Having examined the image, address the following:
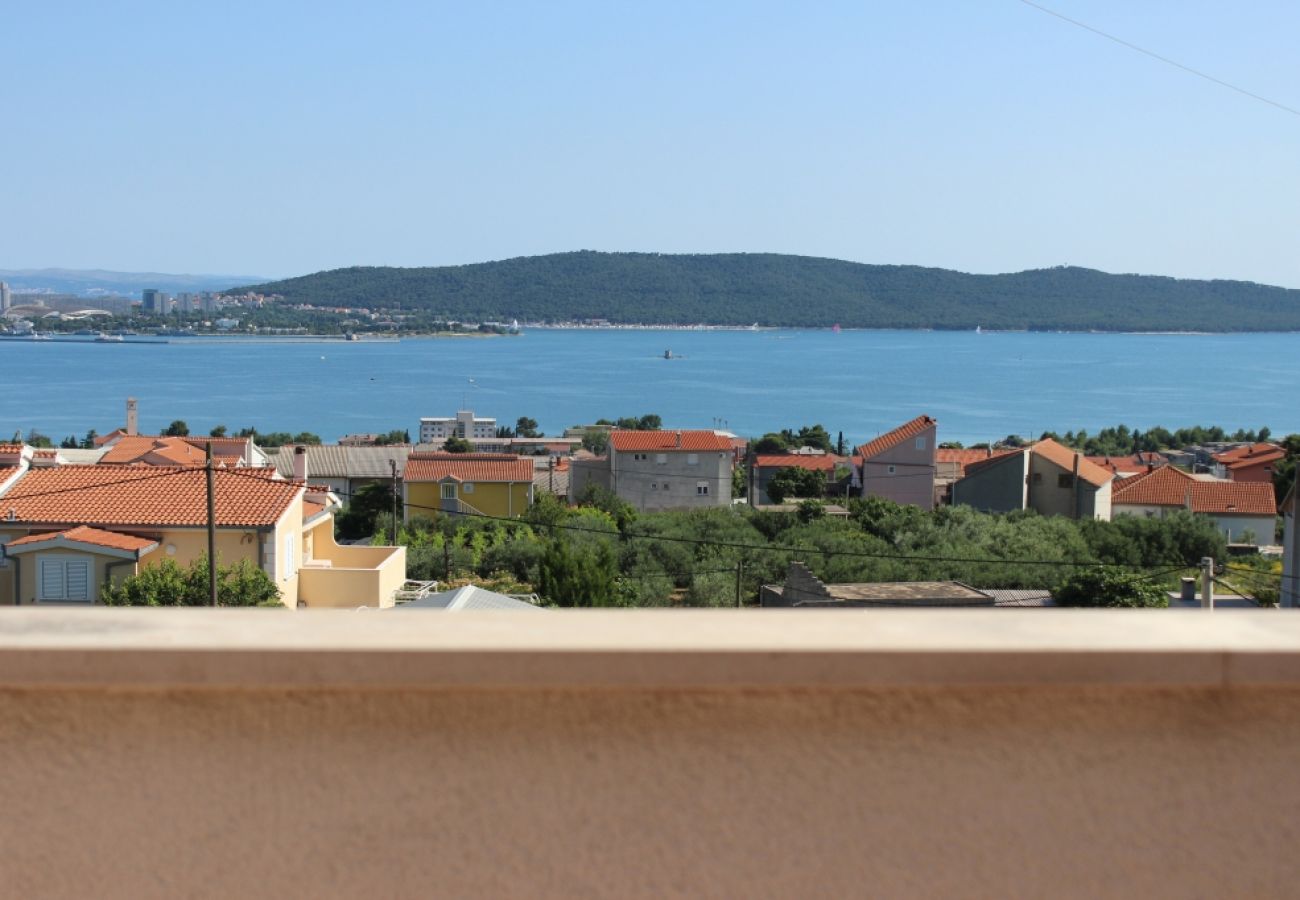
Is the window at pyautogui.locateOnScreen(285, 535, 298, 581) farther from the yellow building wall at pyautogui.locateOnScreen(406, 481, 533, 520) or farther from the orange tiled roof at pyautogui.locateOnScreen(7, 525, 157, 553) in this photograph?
the yellow building wall at pyautogui.locateOnScreen(406, 481, 533, 520)

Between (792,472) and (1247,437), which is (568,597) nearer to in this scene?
(792,472)

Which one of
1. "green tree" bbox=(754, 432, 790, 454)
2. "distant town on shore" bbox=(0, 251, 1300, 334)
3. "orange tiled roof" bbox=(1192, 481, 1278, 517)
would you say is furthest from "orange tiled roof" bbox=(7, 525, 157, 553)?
"distant town on shore" bbox=(0, 251, 1300, 334)

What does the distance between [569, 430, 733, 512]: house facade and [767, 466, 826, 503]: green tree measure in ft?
12.0

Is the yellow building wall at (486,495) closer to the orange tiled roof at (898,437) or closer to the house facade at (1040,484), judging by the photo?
the orange tiled roof at (898,437)

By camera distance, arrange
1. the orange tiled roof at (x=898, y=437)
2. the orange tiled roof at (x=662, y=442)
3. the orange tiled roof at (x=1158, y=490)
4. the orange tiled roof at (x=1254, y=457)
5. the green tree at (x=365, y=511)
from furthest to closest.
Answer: the orange tiled roof at (x=1254, y=457) < the orange tiled roof at (x=662, y=442) < the orange tiled roof at (x=898, y=437) < the orange tiled roof at (x=1158, y=490) < the green tree at (x=365, y=511)

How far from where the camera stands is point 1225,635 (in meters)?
1.25

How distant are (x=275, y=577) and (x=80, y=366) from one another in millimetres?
119768

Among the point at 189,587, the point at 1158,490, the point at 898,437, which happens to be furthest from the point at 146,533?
the point at 898,437

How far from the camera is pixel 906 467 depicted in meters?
40.4

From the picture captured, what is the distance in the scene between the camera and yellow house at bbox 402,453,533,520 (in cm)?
3503

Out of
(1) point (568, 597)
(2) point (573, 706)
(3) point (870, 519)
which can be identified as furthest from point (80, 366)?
(2) point (573, 706)

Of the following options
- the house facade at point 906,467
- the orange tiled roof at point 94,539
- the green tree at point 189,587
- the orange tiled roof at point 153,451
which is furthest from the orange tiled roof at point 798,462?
the green tree at point 189,587

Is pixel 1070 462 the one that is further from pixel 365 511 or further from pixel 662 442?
pixel 365 511

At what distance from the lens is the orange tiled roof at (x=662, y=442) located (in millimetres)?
41812
